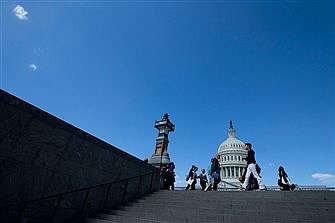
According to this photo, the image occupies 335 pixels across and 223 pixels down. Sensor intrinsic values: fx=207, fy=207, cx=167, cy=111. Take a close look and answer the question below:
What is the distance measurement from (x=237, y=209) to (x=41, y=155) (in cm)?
545

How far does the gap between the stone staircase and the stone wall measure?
Result: 1.39 m

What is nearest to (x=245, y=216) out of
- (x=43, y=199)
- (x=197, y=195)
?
(x=197, y=195)

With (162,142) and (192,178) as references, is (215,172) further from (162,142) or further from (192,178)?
(162,142)

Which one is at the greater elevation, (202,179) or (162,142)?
(162,142)

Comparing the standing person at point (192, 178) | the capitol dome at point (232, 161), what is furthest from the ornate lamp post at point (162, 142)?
the capitol dome at point (232, 161)

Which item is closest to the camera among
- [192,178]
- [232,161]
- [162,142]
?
[192,178]

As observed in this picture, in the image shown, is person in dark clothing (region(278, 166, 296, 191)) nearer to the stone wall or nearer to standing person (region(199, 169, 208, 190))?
standing person (region(199, 169, 208, 190))

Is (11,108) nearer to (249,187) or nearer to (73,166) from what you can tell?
(73,166)

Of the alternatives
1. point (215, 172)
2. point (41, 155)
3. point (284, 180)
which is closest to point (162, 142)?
point (215, 172)

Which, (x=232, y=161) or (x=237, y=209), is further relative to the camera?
(x=232, y=161)

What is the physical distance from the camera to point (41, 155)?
217 inches

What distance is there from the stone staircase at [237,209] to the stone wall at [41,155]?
4.56ft

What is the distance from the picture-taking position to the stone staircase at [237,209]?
4891 millimetres

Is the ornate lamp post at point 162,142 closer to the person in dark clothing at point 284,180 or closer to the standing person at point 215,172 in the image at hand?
the standing person at point 215,172
